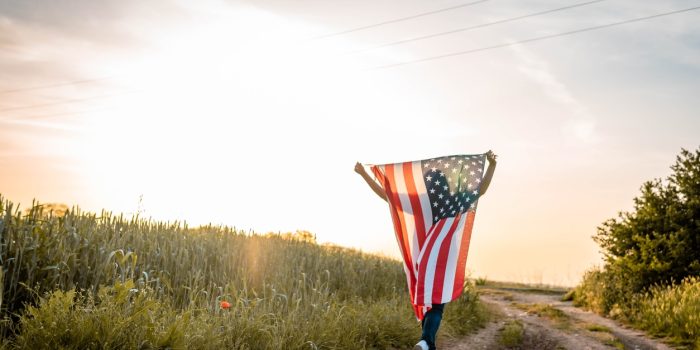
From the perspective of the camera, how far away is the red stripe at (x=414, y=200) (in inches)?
349

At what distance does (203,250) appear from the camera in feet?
36.2

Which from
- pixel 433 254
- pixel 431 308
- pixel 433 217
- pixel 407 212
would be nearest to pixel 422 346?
pixel 431 308

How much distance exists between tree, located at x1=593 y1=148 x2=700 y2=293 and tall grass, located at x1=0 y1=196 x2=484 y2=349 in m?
7.33

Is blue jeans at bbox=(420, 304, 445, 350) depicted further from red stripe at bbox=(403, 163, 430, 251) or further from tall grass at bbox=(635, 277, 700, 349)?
tall grass at bbox=(635, 277, 700, 349)

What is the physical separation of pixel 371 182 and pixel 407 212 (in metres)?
0.70

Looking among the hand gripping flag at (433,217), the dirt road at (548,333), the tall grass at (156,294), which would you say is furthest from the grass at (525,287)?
the hand gripping flag at (433,217)

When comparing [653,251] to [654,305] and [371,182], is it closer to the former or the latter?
[654,305]

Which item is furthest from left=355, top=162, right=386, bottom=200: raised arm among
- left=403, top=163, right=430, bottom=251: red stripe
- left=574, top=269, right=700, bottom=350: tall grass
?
left=574, top=269, right=700, bottom=350: tall grass

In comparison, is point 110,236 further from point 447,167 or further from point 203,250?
point 447,167

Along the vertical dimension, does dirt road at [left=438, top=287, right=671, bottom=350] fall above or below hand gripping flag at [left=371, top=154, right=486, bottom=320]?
below

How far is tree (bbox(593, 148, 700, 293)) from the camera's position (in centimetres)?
1802

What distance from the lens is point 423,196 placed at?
29.5 feet

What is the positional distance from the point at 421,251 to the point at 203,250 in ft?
14.0

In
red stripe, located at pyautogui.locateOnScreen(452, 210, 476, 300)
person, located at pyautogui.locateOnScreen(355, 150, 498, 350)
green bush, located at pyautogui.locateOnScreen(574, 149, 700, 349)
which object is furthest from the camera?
green bush, located at pyautogui.locateOnScreen(574, 149, 700, 349)
